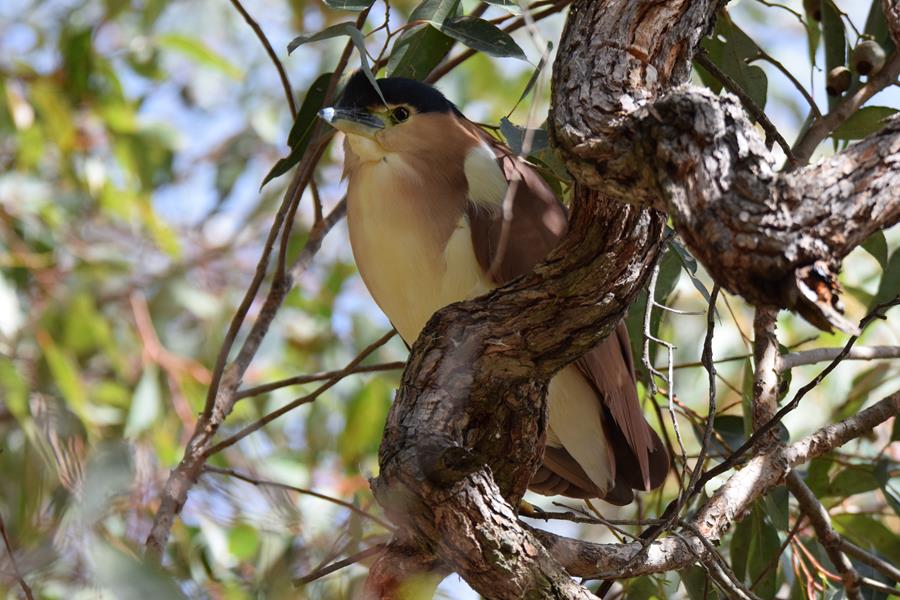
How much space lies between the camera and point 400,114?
7.27 feet

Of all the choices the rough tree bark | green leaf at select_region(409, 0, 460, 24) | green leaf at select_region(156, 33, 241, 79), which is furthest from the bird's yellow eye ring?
green leaf at select_region(156, 33, 241, 79)

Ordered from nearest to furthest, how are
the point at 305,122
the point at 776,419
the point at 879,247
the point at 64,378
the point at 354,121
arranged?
the point at 776,419, the point at 879,247, the point at 305,122, the point at 354,121, the point at 64,378

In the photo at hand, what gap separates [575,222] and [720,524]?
0.57 metres

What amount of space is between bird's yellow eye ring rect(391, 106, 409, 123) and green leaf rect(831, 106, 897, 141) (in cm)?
79

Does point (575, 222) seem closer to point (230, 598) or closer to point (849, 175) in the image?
point (849, 175)

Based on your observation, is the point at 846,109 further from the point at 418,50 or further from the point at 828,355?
the point at 418,50

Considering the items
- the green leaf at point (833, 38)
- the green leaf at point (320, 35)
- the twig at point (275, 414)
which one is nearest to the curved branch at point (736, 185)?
the green leaf at point (320, 35)

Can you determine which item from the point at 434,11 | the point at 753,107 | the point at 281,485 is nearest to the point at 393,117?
the point at 434,11

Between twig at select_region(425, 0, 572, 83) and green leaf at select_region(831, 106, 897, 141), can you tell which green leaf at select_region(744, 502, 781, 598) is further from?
twig at select_region(425, 0, 572, 83)

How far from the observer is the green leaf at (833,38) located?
211 cm

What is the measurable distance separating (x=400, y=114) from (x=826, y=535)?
1.09 meters

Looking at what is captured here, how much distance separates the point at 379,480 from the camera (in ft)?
4.81

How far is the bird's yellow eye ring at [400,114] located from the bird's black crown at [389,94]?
0.01 meters

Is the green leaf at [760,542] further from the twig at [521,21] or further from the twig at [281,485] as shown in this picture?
the twig at [521,21]
